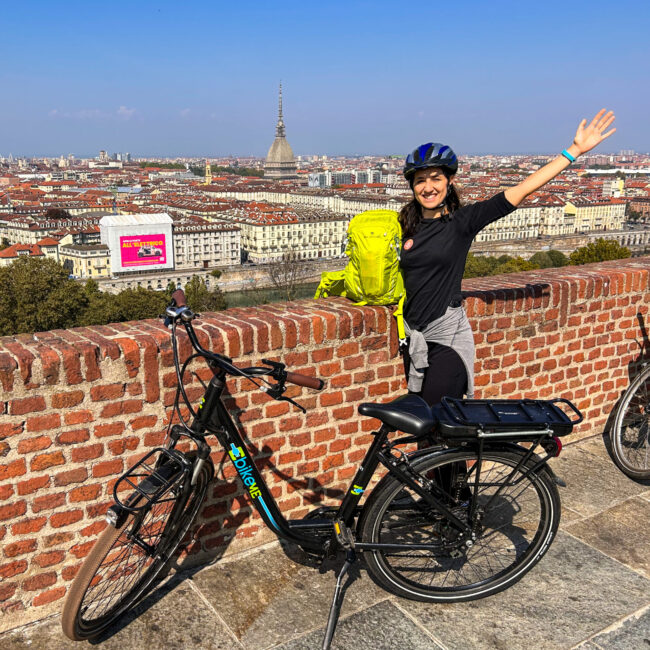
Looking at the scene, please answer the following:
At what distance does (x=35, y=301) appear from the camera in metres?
33.2

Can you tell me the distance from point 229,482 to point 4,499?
0.76 metres

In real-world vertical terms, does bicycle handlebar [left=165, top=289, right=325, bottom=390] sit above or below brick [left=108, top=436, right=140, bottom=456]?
above

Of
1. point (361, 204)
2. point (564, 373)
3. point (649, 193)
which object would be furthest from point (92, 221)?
point (649, 193)

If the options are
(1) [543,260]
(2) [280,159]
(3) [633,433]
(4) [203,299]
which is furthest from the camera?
(2) [280,159]

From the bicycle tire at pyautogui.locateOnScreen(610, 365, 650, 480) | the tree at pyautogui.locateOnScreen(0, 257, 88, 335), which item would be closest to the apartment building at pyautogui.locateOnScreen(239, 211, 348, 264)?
the tree at pyautogui.locateOnScreen(0, 257, 88, 335)

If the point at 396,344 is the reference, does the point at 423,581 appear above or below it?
below

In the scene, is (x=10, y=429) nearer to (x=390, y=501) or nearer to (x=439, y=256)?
(x=390, y=501)

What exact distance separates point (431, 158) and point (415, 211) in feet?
0.73

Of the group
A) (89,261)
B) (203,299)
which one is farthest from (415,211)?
(89,261)

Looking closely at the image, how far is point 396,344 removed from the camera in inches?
112

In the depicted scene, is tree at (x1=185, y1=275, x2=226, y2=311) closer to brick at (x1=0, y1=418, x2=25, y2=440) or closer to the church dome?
brick at (x1=0, y1=418, x2=25, y2=440)

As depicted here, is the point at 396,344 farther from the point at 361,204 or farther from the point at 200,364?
the point at 361,204

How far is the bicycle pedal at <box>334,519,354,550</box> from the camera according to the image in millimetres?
2154

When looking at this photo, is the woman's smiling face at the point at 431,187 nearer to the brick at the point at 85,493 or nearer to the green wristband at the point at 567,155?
the green wristband at the point at 567,155
